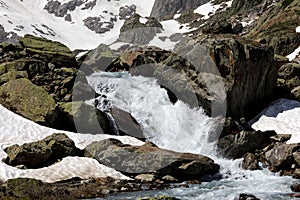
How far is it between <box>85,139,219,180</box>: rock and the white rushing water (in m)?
1.45

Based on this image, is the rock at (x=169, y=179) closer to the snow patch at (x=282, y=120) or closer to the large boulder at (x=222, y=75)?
the large boulder at (x=222, y=75)

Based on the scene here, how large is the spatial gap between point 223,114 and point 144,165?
1001cm

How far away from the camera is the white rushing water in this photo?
73.8ft

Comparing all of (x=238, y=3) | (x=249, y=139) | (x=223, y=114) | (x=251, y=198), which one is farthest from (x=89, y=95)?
(x=238, y=3)

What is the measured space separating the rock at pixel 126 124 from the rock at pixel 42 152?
6.54 metres

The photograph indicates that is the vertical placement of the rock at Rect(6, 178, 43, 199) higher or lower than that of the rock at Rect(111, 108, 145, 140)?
lower

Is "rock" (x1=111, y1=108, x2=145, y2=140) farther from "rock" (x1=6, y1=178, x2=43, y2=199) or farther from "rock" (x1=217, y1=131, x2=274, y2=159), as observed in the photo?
"rock" (x1=6, y1=178, x2=43, y2=199)

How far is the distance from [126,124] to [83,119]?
3939 millimetres

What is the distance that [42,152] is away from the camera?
26.9 metres

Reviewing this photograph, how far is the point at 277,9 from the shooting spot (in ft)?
365

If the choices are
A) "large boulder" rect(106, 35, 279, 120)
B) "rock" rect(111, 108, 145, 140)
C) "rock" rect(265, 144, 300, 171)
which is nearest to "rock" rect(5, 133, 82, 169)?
"rock" rect(111, 108, 145, 140)

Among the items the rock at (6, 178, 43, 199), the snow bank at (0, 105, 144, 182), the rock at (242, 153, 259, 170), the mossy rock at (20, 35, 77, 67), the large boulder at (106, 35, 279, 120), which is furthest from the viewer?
the mossy rock at (20, 35, 77, 67)

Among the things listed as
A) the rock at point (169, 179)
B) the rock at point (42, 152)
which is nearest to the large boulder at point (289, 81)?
the rock at point (169, 179)

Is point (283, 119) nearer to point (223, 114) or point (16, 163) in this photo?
point (223, 114)
